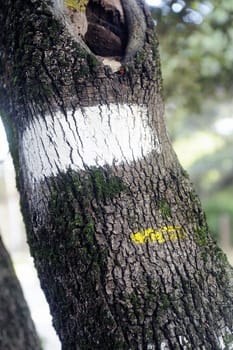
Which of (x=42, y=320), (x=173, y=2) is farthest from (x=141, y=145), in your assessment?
(x=42, y=320)

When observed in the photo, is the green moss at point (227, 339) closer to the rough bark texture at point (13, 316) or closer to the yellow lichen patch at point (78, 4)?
Answer: the yellow lichen patch at point (78, 4)

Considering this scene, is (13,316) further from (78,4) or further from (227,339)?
(78,4)

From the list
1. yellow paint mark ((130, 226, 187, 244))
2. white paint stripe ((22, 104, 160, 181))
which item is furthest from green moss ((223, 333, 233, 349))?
white paint stripe ((22, 104, 160, 181))

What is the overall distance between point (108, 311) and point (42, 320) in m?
6.45

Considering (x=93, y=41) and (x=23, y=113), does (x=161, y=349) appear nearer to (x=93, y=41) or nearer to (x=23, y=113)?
(x=23, y=113)

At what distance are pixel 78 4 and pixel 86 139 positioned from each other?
20.0 inches

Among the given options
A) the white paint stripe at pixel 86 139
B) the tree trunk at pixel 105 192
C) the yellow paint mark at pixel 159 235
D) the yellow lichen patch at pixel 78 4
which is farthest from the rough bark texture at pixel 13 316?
the yellow lichen patch at pixel 78 4

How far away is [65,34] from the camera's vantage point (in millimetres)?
1641

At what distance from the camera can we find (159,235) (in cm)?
153

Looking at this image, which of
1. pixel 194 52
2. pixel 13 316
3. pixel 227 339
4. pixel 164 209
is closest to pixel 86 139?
pixel 164 209

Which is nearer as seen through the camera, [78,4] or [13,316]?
[78,4]

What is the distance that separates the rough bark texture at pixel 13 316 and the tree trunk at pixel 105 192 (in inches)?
38.8

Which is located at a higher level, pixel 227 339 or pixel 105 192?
pixel 105 192

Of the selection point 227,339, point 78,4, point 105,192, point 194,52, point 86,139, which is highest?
point 194,52
